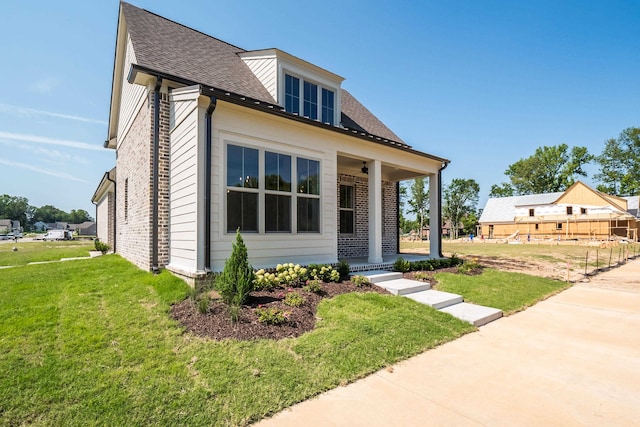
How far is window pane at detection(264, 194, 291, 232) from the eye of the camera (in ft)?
21.0

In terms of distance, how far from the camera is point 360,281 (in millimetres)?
6570

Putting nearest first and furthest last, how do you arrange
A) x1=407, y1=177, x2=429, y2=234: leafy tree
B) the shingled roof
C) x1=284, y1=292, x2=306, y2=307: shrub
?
x1=284, y1=292, x2=306, y2=307: shrub, the shingled roof, x1=407, y1=177, x2=429, y2=234: leafy tree

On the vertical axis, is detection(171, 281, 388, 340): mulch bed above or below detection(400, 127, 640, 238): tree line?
below

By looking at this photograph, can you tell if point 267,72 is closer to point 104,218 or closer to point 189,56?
point 189,56

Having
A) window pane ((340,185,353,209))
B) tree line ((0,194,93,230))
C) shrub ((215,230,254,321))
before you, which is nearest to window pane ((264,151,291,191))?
shrub ((215,230,254,321))

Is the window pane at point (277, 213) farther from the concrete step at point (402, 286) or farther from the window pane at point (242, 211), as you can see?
the concrete step at point (402, 286)

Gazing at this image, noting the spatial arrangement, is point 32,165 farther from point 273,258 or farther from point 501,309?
point 501,309

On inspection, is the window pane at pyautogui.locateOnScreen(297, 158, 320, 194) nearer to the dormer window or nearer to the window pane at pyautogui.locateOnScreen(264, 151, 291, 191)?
the window pane at pyautogui.locateOnScreen(264, 151, 291, 191)

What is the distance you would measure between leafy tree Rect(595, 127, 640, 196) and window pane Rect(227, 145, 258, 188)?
65.4m

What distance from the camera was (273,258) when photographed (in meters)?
6.45

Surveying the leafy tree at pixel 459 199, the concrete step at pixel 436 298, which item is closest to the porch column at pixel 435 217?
the concrete step at pixel 436 298

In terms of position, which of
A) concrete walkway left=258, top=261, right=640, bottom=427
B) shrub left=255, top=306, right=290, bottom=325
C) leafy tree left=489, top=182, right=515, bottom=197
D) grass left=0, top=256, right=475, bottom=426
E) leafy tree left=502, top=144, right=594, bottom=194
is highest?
leafy tree left=502, top=144, right=594, bottom=194

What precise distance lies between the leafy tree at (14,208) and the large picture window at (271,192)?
144 meters

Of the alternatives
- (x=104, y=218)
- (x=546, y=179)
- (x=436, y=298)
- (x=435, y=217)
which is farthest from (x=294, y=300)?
(x=546, y=179)
